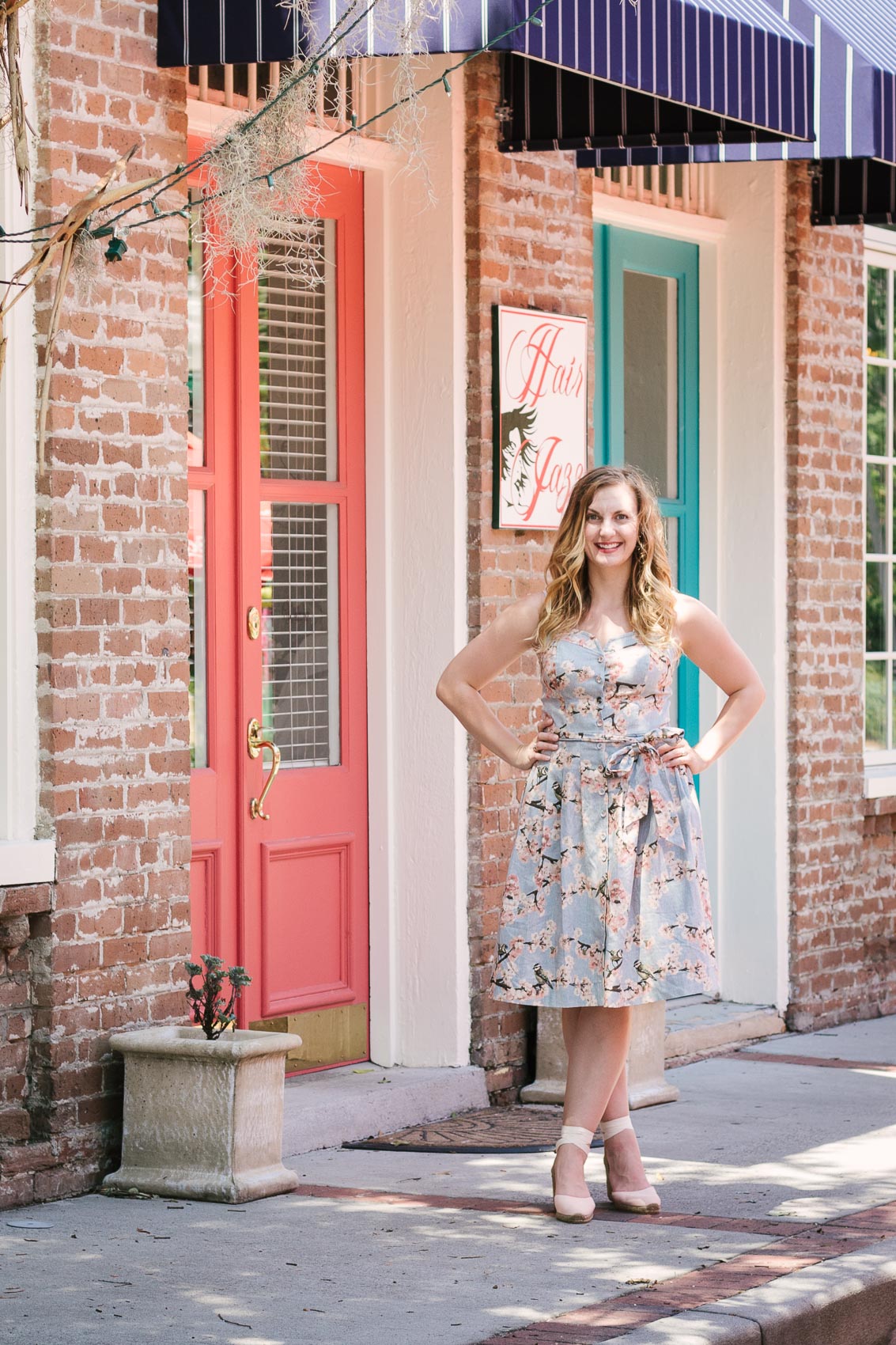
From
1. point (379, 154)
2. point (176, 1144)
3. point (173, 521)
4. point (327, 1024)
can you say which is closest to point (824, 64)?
point (379, 154)

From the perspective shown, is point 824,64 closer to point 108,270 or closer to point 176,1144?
point 108,270

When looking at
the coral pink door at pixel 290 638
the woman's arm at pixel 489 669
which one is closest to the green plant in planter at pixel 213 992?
the coral pink door at pixel 290 638

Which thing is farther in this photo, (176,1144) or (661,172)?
(661,172)

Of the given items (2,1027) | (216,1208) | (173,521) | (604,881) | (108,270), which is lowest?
(216,1208)

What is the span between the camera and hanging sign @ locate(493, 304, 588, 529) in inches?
279

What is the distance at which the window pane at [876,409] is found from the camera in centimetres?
945

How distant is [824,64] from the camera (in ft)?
22.7

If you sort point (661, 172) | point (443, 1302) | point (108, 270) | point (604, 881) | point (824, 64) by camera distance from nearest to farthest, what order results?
1. point (443, 1302)
2. point (604, 881)
3. point (108, 270)
4. point (824, 64)
5. point (661, 172)

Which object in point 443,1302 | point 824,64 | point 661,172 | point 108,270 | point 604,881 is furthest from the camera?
point 661,172

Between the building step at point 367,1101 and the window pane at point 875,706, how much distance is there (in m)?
3.28

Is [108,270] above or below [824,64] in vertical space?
below

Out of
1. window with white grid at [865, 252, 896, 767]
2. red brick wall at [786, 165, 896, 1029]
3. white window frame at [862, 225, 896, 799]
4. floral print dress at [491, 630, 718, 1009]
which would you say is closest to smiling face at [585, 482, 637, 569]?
floral print dress at [491, 630, 718, 1009]

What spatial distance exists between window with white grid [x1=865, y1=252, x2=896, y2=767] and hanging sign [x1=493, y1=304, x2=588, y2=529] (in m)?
2.38

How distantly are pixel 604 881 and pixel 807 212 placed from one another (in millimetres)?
4456
